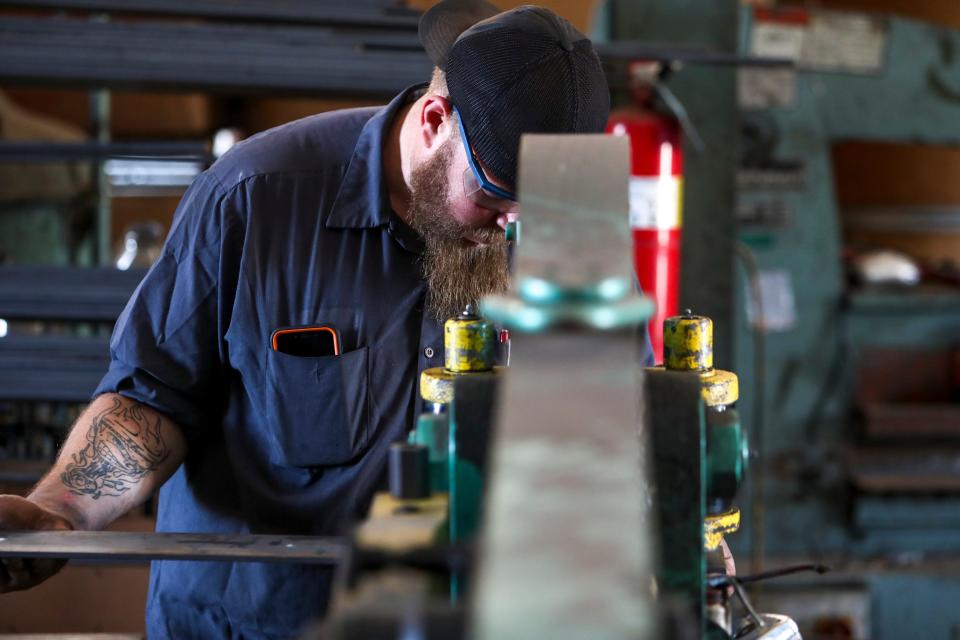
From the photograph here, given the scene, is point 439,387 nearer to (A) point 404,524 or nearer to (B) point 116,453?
(A) point 404,524

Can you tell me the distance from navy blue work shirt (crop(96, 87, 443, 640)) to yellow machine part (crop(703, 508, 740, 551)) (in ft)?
2.00

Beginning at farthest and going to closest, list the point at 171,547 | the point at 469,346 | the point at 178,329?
the point at 178,329
the point at 171,547
the point at 469,346

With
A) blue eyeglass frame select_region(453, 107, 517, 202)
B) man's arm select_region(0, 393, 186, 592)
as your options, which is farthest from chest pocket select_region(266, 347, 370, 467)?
blue eyeglass frame select_region(453, 107, 517, 202)

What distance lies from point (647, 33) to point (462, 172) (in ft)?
5.42

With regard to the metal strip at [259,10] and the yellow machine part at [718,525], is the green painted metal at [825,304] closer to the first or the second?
the metal strip at [259,10]

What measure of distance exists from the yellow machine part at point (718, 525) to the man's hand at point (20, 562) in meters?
0.69

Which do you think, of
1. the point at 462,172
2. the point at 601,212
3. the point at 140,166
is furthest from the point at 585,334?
the point at 140,166

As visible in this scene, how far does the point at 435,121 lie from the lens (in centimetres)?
142

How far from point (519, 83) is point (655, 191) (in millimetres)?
1535

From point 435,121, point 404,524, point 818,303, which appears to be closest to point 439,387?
point 404,524

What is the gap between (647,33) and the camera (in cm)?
286

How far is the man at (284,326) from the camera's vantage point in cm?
140

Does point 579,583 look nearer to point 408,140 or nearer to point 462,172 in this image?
point 462,172

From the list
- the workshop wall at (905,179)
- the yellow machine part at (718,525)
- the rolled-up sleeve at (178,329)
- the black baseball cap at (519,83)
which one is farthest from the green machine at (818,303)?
the yellow machine part at (718,525)
